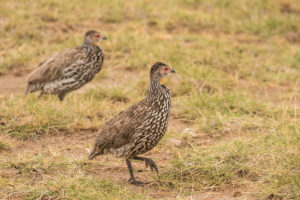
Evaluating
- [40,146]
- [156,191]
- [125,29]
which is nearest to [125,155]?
[156,191]

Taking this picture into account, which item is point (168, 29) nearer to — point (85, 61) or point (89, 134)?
point (85, 61)

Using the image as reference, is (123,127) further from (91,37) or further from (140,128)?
(91,37)

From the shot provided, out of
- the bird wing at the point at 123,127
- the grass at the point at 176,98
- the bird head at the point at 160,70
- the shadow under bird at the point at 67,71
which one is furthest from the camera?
the shadow under bird at the point at 67,71

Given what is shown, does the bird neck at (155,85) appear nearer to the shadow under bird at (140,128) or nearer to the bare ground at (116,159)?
the shadow under bird at (140,128)

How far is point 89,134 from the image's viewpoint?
646 centimetres

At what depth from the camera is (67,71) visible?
7441 mm

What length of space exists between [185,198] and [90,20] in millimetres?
6991

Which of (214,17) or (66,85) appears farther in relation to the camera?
(214,17)

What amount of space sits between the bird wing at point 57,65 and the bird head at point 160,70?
7.79ft

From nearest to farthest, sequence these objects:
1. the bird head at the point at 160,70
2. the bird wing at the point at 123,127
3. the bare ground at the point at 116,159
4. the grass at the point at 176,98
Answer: the bare ground at the point at 116,159 → the grass at the point at 176,98 → the bird wing at the point at 123,127 → the bird head at the point at 160,70

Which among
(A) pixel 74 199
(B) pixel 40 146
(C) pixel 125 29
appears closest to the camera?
(A) pixel 74 199

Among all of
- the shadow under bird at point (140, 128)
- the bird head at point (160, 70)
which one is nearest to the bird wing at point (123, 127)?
the shadow under bird at point (140, 128)

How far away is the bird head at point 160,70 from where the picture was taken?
532 cm

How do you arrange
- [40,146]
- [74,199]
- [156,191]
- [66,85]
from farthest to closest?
[66,85] → [40,146] → [156,191] → [74,199]
